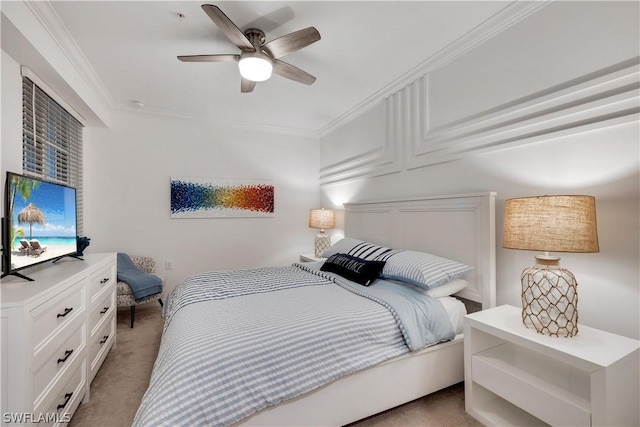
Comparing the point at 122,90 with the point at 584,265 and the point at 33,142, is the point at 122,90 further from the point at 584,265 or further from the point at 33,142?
the point at 584,265

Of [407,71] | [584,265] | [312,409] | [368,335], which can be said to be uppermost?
[407,71]

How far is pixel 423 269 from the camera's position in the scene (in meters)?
1.97

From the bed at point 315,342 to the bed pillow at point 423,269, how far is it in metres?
0.08

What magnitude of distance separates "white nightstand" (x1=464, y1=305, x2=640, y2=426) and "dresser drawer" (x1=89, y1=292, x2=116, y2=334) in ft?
7.75

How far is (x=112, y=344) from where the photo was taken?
2426mm

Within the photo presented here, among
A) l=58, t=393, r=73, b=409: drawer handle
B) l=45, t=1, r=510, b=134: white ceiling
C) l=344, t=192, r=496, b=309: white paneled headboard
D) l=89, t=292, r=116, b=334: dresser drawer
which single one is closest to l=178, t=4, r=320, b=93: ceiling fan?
l=45, t=1, r=510, b=134: white ceiling

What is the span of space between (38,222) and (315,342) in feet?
5.67

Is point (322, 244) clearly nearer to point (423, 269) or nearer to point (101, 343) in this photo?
point (423, 269)

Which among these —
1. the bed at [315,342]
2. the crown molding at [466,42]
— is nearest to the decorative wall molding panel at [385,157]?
the crown molding at [466,42]

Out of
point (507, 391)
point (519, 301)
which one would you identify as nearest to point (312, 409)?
point (507, 391)

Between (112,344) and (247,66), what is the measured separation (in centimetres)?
254

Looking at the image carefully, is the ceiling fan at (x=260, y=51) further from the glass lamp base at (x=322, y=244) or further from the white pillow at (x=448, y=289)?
the glass lamp base at (x=322, y=244)

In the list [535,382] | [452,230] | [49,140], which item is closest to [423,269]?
[452,230]

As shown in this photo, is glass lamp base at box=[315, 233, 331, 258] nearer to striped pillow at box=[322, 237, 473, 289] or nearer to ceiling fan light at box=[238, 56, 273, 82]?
striped pillow at box=[322, 237, 473, 289]
